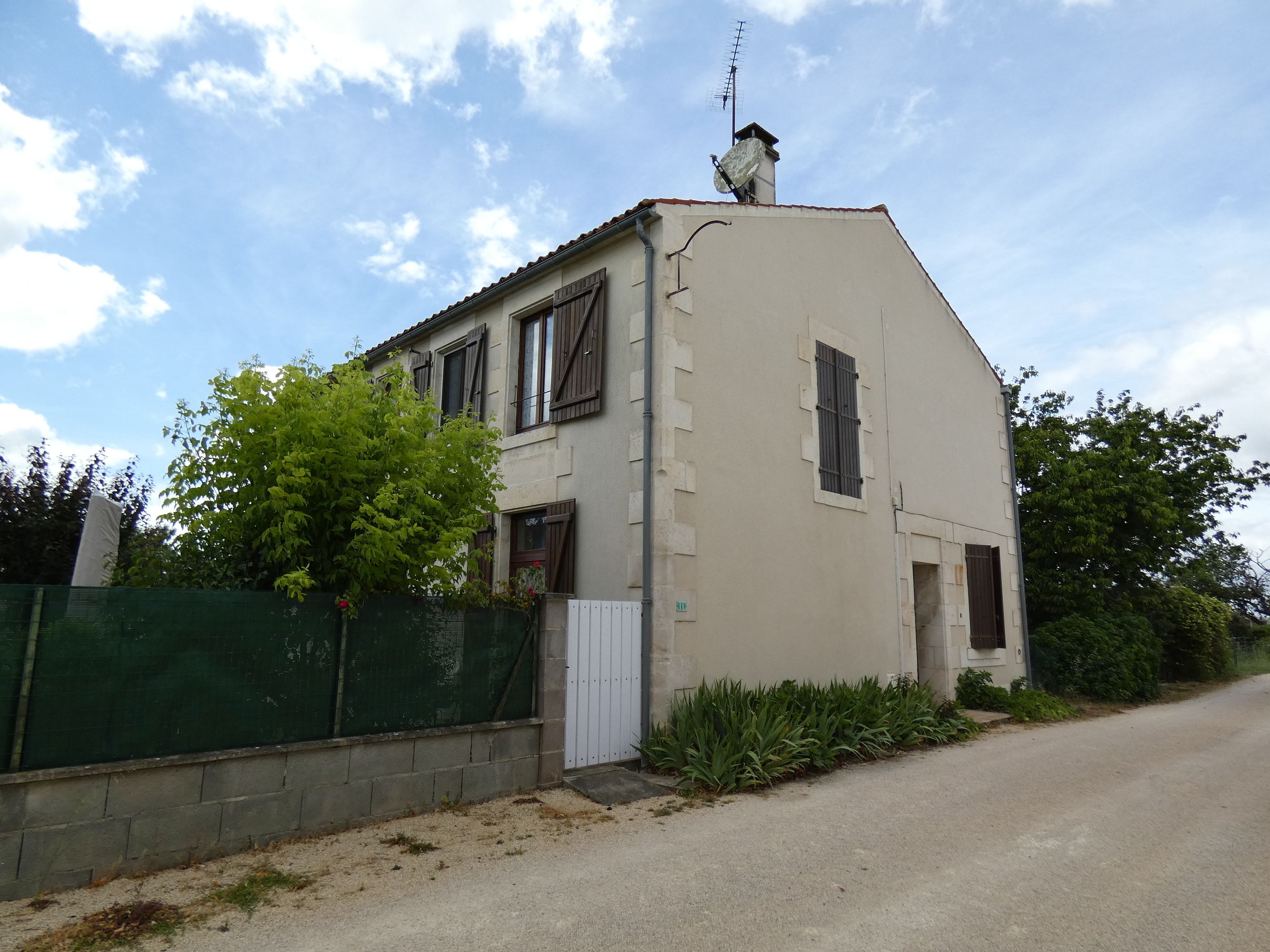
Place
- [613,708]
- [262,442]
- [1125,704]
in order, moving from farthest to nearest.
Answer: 1. [1125,704]
2. [613,708]
3. [262,442]

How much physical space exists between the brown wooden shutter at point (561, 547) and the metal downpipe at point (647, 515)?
1.07m

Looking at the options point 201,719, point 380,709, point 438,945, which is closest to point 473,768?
point 380,709

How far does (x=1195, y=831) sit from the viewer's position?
539cm

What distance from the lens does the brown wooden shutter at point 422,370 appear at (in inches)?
444

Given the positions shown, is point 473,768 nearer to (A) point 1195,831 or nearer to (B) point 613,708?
(B) point 613,708

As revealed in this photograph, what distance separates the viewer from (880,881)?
14.4ft

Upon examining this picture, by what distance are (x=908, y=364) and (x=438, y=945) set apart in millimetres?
10349

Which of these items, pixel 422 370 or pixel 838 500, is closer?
pixel 838 500

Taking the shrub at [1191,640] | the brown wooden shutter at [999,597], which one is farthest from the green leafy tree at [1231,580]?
the brown wooden shutter at [999,597]

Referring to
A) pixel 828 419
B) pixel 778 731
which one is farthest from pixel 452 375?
pixel 778 731

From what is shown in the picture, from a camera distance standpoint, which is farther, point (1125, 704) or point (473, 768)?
point (1125, 704)

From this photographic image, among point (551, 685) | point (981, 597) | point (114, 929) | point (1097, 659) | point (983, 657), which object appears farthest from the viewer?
point (1097, 659)

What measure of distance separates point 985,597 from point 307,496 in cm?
1051

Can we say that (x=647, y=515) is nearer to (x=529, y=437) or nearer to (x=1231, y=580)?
(x=529, y=437)
